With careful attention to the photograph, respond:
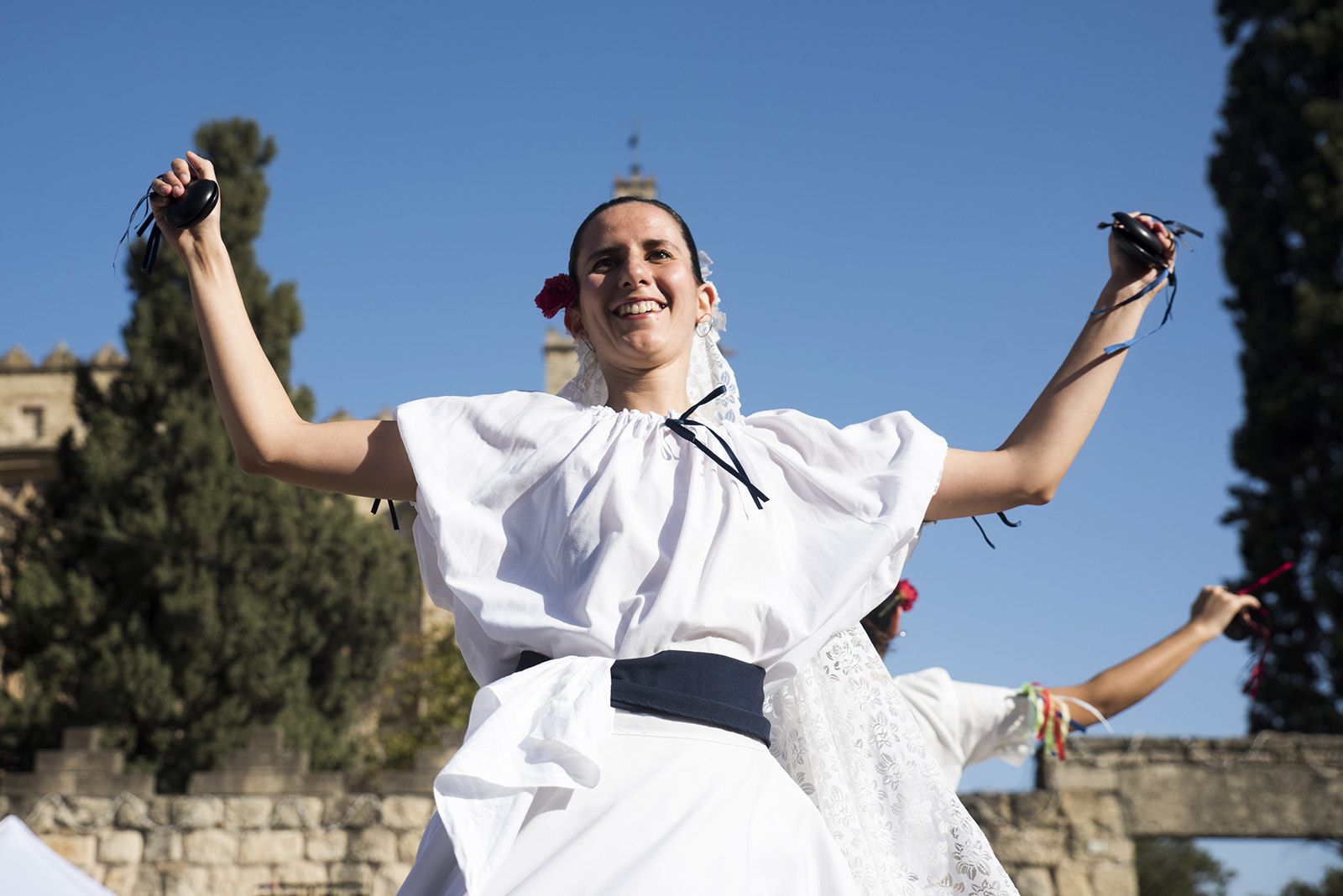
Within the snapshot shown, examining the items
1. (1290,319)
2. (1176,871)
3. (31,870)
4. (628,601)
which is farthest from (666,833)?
(1176,871)

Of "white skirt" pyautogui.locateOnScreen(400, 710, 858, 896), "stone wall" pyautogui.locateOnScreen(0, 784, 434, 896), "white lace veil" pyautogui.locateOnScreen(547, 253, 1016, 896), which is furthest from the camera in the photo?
"stone wall" pyautogui.locateOnScreen(0, 784, 434, 896)

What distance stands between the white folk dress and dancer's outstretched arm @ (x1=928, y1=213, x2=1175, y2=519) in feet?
0.26

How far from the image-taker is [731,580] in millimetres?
2160

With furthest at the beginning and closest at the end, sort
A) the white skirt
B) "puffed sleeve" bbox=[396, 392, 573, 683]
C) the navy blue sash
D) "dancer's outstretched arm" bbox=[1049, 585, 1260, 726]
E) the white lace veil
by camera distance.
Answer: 1. "dancer's outstretched arm" bbox=[1049, 585, 1260, 726]
2. the white lace veil
3. "puffed sleeve" bbox=[396, 392, 573, 683]
4. the navy blue sash
5. the white skirt

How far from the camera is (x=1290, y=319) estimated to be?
1720cm

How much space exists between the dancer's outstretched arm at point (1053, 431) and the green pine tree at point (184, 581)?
46.4 feet

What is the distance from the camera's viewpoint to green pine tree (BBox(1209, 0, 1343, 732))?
16250 millimetres

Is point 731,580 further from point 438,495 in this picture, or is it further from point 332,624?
point 332,624

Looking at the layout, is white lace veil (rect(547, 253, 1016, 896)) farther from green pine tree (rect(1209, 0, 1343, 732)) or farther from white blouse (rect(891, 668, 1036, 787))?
green pine tree (rect(1209, 0, 1343, 732))

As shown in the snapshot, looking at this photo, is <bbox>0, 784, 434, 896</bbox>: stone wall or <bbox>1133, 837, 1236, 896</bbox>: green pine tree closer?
<bbox>0, 784, 434, 896</bbox>: stone wall

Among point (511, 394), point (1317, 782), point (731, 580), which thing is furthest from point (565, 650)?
point (1317, 782)

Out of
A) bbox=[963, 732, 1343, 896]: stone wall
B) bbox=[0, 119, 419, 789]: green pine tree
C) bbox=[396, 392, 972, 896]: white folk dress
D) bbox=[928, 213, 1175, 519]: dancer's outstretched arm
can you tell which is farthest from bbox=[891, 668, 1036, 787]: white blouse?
bbox=[0, 119, 419, 789]: green pine tree

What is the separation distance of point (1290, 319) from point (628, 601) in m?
16.9

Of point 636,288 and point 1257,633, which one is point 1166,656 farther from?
point 636,288
